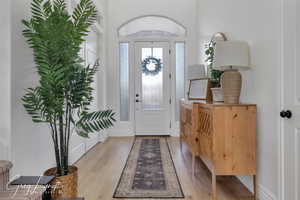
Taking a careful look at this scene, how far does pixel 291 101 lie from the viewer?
1657 millimetres

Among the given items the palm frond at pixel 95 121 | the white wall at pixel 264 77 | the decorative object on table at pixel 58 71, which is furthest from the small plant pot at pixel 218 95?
the decorative object on table at pixel 58 71

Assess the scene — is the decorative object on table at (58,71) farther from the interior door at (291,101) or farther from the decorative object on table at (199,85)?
the decorative object on table at (199,85)

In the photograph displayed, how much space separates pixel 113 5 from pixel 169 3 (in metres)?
1.35

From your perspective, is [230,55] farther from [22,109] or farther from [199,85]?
[22,109]

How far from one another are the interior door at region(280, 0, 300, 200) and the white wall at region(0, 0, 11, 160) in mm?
2148

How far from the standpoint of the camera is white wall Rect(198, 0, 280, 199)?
72.3 inches

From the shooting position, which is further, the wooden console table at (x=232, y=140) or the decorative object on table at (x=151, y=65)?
the decorative object on table at (x=151, y=65)

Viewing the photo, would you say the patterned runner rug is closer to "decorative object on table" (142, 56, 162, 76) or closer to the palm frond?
the palm frond

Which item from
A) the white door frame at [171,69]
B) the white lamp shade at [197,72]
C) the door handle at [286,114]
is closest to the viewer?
the door handle at [286,114]

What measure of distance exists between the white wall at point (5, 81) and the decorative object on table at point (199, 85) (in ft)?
7.66

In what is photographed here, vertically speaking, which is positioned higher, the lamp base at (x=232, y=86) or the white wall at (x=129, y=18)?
the white wall at (x=129, y=18)

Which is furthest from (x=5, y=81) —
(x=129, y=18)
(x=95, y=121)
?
(x=129, y=18)

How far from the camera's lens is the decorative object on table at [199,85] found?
299 centimetres

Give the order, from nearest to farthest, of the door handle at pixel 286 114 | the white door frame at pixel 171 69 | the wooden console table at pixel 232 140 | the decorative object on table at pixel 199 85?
the door handle at pixel 286 114, the wooden console table at pixel 232 140, the decorative object on table at pixel 199 85, the white door frame at pixel 171 69
